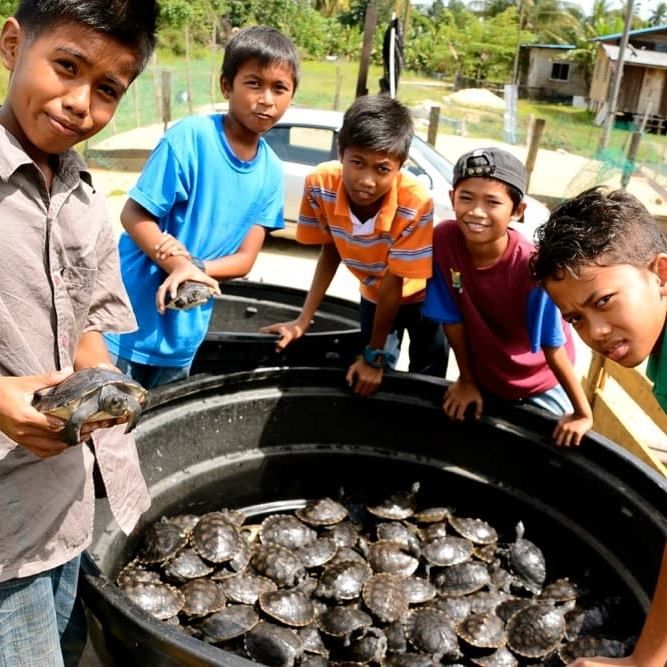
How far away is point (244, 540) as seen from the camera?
2654 millimetres

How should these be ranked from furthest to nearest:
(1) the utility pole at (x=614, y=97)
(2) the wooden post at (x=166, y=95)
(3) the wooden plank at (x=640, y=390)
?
(1) the utility pole at (x=614, y=97) < (2) the wooden post at (x=166, y=95) < (3) the wooden plank at (x=640, y=390)

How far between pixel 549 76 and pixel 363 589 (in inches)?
1626

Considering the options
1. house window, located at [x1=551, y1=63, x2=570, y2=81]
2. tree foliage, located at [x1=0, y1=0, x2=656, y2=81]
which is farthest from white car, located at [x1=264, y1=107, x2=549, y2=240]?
house window, located at [x1=551, y1=63, x2=570, y2=81]

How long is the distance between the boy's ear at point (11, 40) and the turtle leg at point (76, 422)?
64 cm

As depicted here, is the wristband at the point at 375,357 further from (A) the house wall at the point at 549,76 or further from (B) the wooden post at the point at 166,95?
(A) the house wall at the point at 549,76

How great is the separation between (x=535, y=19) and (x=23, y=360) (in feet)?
175

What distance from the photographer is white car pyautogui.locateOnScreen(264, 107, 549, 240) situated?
7016 mm

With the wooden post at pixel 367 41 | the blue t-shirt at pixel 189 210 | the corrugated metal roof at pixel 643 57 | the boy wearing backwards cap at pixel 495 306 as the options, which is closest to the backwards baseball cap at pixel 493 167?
the boy wearing backwards cap at pixel 495 306

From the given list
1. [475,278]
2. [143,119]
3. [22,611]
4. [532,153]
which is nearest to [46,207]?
[22,611]

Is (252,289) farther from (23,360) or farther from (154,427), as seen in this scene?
(23,360)

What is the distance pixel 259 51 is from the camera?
7.21 ft

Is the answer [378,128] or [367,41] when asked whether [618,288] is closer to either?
[378,128]

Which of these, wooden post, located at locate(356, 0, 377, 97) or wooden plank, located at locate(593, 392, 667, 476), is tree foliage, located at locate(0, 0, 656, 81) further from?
wooden plank, located at locate(593, 392, 667, 476)

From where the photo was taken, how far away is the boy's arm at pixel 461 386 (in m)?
2.53
